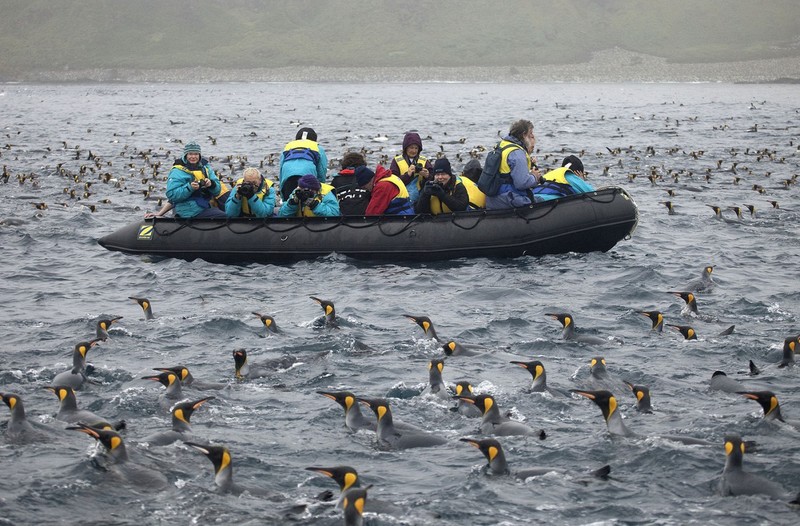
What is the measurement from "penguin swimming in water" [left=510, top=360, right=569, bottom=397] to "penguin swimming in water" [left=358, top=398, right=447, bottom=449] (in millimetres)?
1618

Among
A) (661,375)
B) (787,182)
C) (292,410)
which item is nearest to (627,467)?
(661,375)

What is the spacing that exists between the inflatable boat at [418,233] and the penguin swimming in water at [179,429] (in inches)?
279

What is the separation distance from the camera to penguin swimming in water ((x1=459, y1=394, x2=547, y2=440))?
368 inches

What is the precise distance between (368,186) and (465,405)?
7635 millimetres

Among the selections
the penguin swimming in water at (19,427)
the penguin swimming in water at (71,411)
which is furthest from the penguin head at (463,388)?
the penguin swimming in water at (19,427)

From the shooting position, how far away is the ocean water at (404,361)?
8.15 meters

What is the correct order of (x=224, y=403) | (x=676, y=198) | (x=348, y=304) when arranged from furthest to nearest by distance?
(x=676, y=198)
(x=348, y=304)
(x=224, y=403)

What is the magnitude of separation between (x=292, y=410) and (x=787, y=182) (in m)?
19.4

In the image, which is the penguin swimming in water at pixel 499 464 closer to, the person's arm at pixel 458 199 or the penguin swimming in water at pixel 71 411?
the penguin swimming in water at pixel 71 411

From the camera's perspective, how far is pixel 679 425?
966cm

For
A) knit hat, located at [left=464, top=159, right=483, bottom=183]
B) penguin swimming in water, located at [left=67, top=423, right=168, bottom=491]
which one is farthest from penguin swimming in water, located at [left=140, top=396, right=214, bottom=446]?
knit hat, located at [left=464, top=159, right=483, bottom=183]

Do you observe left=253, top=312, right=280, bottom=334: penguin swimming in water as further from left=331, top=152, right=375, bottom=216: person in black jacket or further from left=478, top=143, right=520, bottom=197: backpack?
left=478, top=143, right=520, bottom=197: backpack

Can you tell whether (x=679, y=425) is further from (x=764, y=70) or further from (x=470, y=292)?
(x=764, y=70)

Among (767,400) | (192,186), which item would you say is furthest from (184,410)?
(192,186)
